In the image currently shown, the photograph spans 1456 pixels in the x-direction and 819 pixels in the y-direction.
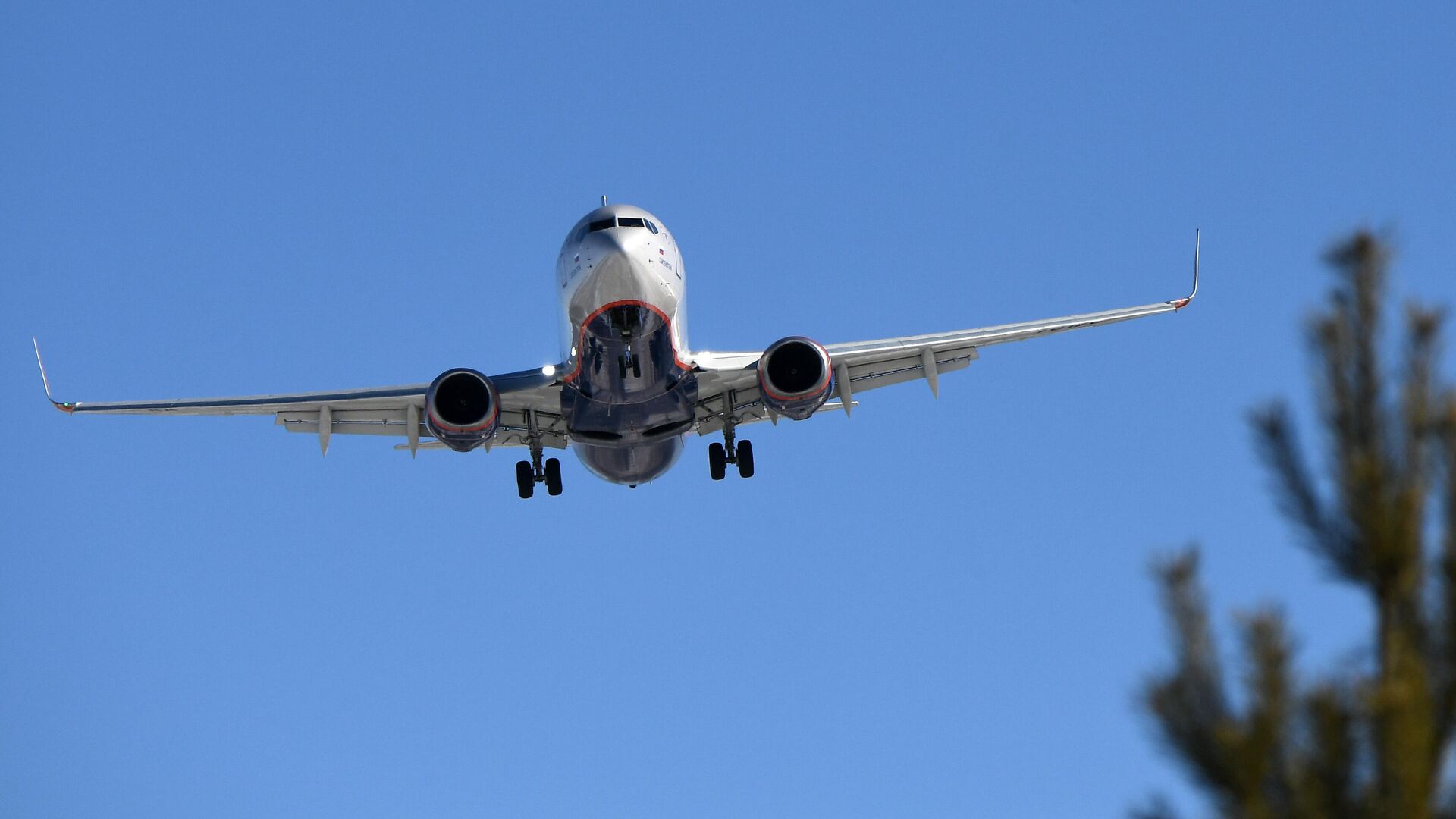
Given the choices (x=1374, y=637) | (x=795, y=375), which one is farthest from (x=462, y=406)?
(x=1374, y=637)

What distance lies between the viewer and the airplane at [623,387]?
2859 cm

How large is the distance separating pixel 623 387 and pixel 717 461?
5052mm

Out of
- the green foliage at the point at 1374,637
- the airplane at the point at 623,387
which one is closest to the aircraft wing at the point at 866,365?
the airplane at the point at 623,387

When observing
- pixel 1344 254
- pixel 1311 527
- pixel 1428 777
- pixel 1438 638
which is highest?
pixel 1344 254

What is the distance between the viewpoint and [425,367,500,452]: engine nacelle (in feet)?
98.8

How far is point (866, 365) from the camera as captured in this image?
33.9m

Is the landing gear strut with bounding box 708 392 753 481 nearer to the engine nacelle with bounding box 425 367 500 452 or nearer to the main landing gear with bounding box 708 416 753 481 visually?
Answer: the main landing gear with bounding box 708 416 753 481

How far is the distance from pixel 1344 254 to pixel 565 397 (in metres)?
25.0

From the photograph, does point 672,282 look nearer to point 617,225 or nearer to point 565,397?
point 617,225

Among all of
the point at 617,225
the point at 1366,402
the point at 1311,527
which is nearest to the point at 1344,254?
the point at 1366,402

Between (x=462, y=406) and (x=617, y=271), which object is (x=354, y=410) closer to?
(x=462, y=406)

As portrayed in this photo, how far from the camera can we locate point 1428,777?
608 centimetres

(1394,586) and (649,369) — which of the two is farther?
(649,369)

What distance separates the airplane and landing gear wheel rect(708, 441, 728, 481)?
0.03 meters
